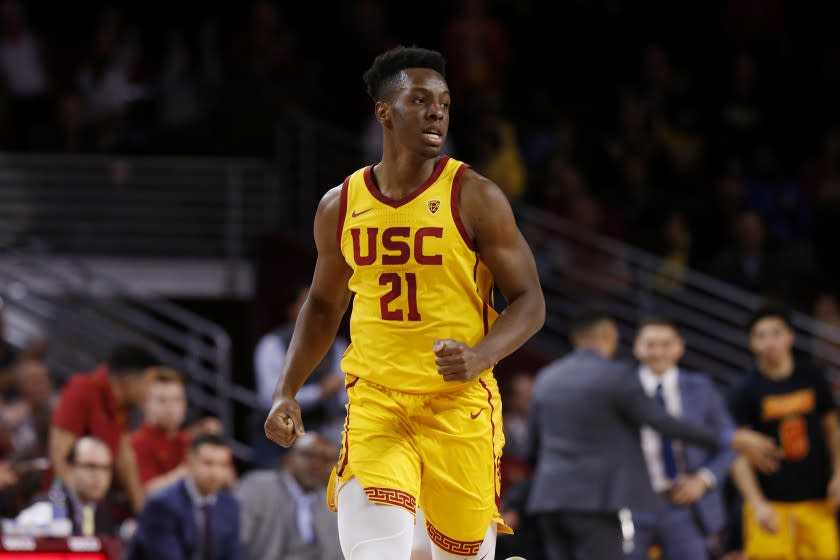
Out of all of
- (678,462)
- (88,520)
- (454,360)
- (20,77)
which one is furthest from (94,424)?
(20,77)

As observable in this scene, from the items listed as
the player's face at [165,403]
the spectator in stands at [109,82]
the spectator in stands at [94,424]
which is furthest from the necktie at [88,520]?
the spectator in stands at [109,82]

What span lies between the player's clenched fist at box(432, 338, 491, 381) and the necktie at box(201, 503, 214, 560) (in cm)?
408

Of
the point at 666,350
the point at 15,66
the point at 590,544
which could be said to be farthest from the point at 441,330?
the point at 15,66

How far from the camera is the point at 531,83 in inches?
564

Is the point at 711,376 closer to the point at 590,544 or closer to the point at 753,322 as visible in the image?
the point at 753,322

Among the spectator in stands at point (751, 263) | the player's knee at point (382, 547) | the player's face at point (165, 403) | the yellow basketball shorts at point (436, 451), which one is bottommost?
the player's knee at point (382, 547)

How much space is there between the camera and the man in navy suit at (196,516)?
8078mm

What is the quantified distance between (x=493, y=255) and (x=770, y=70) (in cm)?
1020

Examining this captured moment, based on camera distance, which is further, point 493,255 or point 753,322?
point 753,322

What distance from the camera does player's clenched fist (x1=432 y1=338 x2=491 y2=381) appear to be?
4.52 metres

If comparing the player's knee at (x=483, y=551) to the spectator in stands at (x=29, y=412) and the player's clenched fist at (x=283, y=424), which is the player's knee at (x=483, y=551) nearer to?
the player's clenched fist at (x=283, y=424)

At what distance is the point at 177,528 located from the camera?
8.18 m

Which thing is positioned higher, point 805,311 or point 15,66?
point 15,66

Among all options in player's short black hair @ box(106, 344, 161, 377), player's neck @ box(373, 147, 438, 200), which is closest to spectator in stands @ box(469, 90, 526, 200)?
player's short black hair @ box(106, 344, 161, 377)
